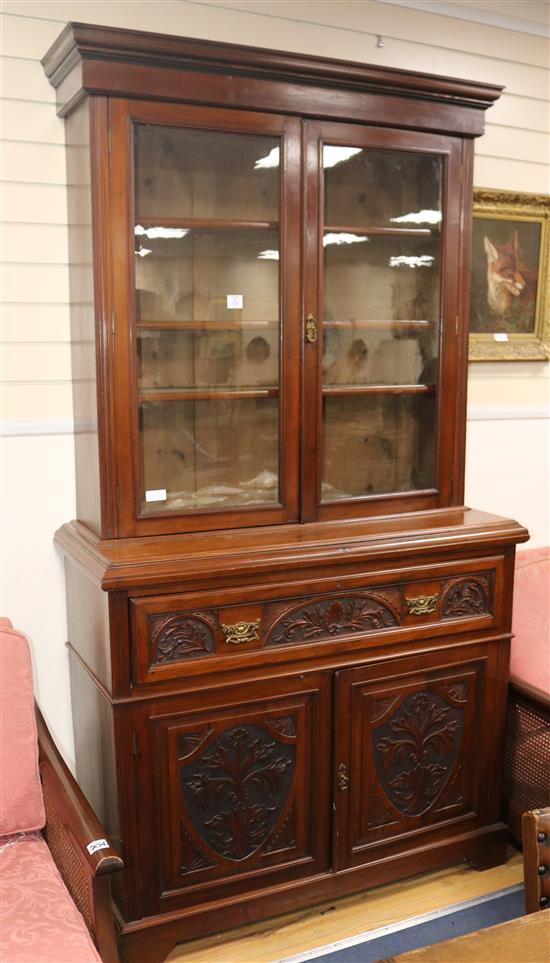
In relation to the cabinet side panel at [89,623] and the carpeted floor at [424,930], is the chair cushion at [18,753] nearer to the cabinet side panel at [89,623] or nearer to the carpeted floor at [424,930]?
the cabinet side panel at [89,623]

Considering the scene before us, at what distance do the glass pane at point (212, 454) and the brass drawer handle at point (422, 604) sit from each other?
1.48ft

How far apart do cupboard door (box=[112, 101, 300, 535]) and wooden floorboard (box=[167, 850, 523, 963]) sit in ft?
3.55

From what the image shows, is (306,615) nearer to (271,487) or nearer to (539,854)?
(271,487)

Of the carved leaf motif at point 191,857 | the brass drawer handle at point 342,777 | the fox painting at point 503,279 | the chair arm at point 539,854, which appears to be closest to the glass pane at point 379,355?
the fox painting at point 503,279

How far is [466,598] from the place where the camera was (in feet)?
7.77

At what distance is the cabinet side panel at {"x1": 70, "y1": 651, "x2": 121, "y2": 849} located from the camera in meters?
2.05

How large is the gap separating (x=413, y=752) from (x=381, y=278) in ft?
4.29

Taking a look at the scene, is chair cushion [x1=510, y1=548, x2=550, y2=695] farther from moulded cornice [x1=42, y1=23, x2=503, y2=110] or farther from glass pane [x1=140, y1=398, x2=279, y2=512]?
moulded cornice [x1=42, y1=23, x2=503, y2=110]

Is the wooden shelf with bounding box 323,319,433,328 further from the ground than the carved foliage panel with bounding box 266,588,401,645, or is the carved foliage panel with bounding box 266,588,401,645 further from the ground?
the wooden shelf with bounding box 323,319,433,328

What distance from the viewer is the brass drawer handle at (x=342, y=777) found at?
226cm

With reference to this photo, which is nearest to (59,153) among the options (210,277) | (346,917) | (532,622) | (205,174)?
(205,174)

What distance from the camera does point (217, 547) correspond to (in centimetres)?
208

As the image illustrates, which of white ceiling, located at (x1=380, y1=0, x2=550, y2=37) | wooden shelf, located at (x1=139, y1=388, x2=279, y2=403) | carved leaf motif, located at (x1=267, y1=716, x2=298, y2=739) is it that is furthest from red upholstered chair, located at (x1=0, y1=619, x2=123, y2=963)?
white ceiling, located at (x1=380, y1=0, x2=550, y2=37)

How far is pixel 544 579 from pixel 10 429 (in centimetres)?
171
